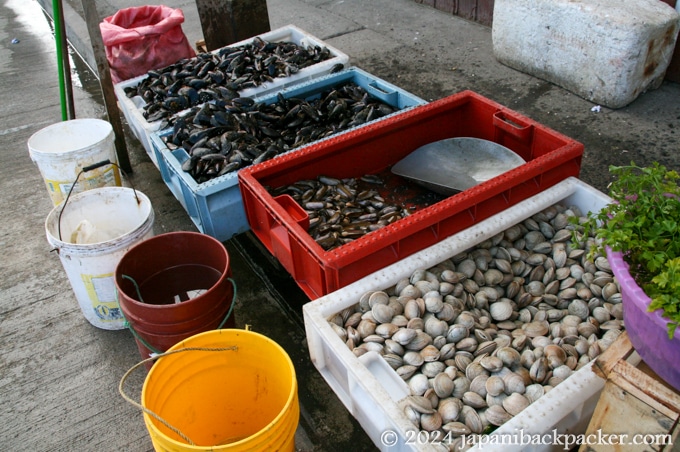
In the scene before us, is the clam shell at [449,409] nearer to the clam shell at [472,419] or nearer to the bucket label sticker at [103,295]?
the clam shell at [472,419]

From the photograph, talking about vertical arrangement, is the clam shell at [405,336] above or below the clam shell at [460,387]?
above

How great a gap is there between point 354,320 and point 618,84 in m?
3.30

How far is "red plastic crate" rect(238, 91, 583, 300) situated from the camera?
2424 mm

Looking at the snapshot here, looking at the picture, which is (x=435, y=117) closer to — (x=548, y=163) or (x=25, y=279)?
(x=548, y=163)

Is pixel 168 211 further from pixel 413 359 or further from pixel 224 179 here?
pixel 413 359

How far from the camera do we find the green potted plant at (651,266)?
1.53 meters

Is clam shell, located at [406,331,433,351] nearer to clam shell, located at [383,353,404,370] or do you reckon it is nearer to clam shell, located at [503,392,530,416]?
clam shell, located at [383,353,404,370]

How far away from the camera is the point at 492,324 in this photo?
7.83ft

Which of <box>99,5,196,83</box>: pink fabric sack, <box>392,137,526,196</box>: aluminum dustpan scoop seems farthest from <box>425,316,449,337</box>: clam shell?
<box>99,5,196,83</box>: pink fabric sack

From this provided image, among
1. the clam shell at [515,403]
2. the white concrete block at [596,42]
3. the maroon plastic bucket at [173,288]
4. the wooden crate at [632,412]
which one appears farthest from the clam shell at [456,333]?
the white concrete block at [596,42]

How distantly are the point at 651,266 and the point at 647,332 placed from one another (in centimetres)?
20

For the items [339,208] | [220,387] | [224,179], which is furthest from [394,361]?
[224,179]

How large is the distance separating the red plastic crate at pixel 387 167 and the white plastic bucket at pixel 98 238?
681 mm

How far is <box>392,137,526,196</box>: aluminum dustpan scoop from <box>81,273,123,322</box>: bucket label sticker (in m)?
1.80
